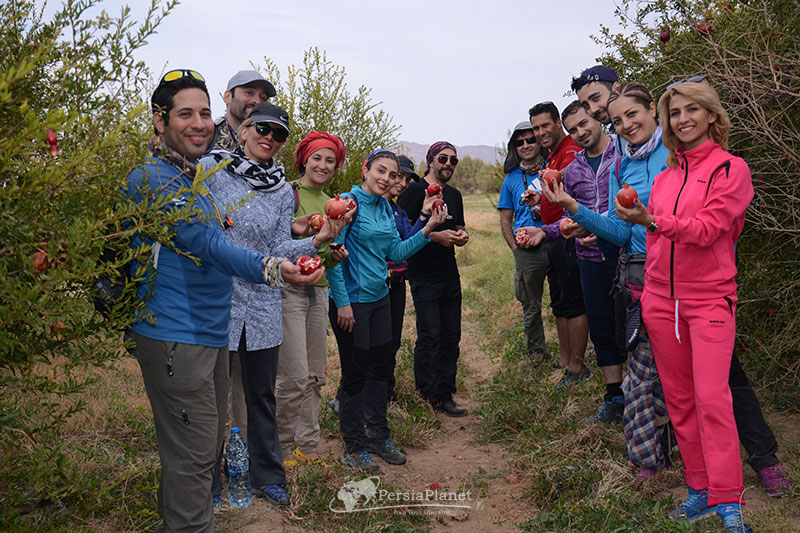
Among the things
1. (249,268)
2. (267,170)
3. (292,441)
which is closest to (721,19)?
(267,170)

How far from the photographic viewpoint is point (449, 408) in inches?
247

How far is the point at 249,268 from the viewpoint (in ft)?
9.18

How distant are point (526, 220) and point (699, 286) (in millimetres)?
3273

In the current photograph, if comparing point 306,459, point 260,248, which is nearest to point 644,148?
point 260,248

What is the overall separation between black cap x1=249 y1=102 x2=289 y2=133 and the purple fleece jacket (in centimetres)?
244

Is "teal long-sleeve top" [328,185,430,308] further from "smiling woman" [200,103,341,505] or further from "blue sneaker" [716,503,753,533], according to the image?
"blue sneaker" [716,503,753,533]

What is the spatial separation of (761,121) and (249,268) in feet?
11.4

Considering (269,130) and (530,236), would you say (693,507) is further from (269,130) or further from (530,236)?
(269,130)

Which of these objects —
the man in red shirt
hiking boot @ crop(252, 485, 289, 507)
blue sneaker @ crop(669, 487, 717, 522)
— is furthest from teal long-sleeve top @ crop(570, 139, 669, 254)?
hiking boot @ crop(252, 485, 289, 507)

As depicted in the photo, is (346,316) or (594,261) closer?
(346,316)

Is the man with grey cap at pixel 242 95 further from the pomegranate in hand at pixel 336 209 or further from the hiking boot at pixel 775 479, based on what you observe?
the hiking boot at pixel 775 479

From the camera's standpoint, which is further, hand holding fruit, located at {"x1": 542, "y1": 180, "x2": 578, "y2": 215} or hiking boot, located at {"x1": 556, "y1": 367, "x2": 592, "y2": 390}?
hiking boot, located at {"x1": 556, "y1": 367, "x2": 592, "y2": 390}

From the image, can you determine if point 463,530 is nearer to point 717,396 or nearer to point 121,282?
point 717,396

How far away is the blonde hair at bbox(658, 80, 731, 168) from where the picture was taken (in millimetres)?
3449
